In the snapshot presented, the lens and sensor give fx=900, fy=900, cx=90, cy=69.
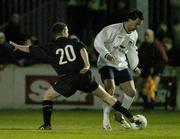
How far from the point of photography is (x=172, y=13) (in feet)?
88.8

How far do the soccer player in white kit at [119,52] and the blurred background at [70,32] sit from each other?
664 centimetres

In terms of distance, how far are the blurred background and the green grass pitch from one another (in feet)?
3.30

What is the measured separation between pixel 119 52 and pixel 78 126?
195 cm

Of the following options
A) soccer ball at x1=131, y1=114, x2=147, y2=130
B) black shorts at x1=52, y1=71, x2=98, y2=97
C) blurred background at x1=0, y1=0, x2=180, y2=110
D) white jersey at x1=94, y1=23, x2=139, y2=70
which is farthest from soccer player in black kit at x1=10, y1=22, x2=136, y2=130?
blurred background at x1=0, y1=0, x2=180, y2=110

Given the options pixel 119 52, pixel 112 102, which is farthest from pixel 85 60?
pixel 119 52

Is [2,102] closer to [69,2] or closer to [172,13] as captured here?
[69,2]

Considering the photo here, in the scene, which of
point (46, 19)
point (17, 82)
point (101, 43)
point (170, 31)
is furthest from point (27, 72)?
point (101, 43)

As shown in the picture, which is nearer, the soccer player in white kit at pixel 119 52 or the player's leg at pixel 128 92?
the soccer player in white kit at pixel 119 52

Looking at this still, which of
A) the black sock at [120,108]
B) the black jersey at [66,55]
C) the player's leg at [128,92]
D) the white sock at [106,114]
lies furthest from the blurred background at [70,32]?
the black sock at [120,108]

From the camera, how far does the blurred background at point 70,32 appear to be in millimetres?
25203

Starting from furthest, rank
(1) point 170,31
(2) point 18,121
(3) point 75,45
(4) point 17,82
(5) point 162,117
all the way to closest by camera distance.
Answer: (1) point 170,31
(4) point 17,82
(5) point 162,117
(2) point 18,121
(3) point 75,45

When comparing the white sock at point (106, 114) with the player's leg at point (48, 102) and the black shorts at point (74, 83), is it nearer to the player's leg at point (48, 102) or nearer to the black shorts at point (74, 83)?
the black shorts at point (74, 83)

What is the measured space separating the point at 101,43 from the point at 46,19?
1050cm

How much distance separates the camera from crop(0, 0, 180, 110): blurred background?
25203 millimetres
